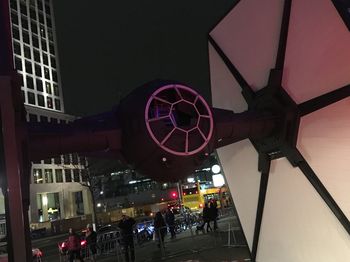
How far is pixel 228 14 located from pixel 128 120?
15.2 feet

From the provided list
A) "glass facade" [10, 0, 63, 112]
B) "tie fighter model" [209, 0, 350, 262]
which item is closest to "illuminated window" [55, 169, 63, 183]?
"glass facade" [10, 0, 63, 112]

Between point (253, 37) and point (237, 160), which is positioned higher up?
point (253, 37)

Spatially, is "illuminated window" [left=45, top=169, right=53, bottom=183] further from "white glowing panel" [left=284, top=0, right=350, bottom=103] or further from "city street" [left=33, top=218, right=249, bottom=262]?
"white glowing panel" [left=284, top=0, right=350, bottom=103]

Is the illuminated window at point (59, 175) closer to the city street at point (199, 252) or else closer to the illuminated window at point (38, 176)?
the illuminated window at point (38, 176)

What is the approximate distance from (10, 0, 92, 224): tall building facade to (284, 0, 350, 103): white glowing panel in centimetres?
7833

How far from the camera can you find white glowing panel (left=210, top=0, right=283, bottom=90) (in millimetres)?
9242

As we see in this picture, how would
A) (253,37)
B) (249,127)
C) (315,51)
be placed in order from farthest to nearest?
(253,37)
(249,127)
(315,51)

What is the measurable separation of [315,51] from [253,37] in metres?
1.82

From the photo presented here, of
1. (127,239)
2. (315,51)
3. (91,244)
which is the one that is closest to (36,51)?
(91,244)

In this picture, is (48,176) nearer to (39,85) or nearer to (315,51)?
(39,85)

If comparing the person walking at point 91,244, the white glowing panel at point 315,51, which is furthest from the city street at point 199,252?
the white glowing panel at point 315,51

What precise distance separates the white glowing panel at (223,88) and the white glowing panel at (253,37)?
40 centimetres

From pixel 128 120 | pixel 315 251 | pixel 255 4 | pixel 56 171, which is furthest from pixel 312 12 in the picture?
pixel 56 171

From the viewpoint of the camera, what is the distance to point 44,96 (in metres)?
95.1
